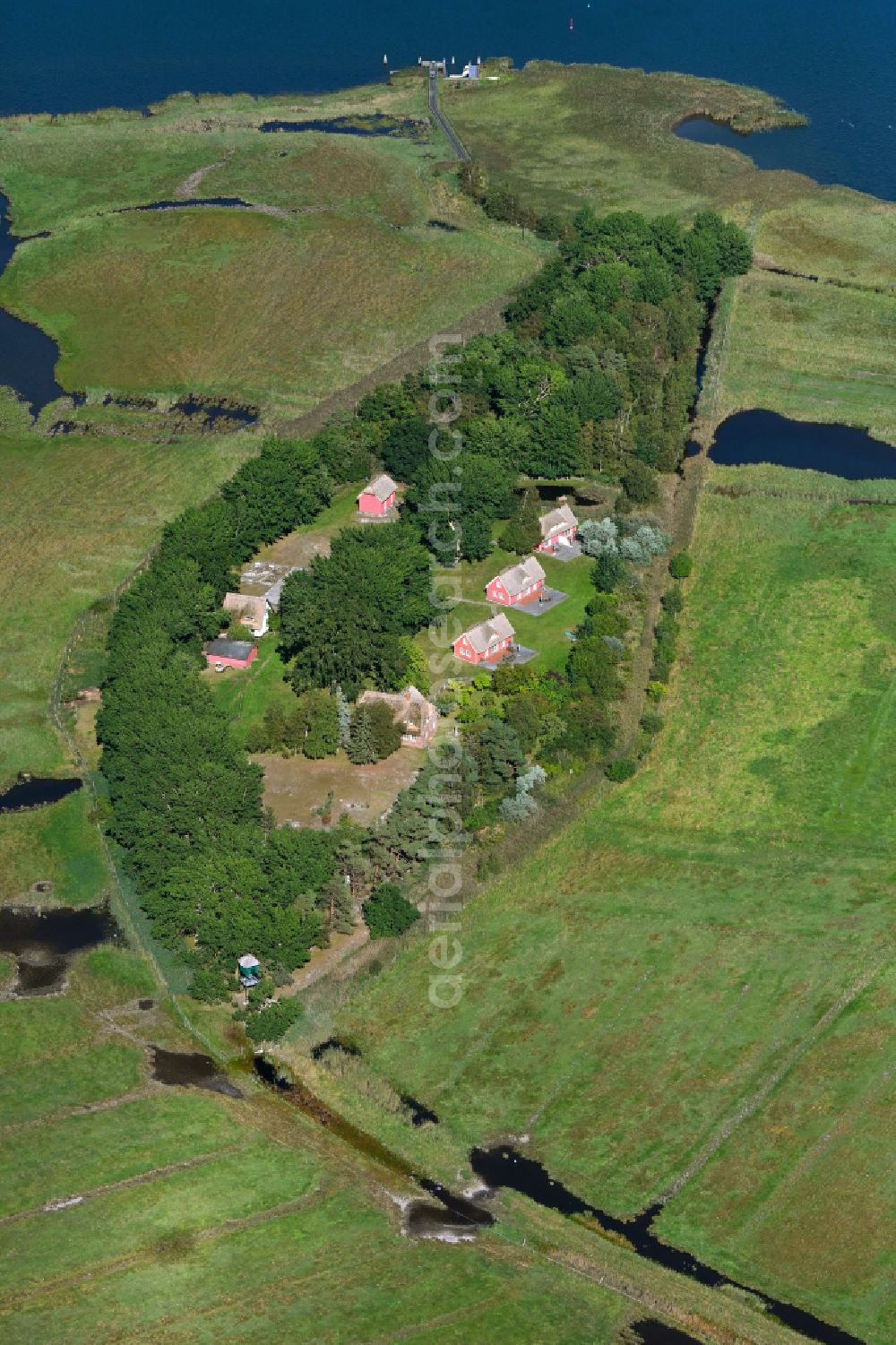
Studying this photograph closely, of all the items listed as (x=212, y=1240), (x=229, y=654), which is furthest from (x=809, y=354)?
(x=212, y=1240)

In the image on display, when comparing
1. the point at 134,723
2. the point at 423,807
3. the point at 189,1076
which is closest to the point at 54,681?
the point at 134,723

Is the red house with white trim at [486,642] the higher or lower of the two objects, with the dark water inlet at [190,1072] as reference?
higher

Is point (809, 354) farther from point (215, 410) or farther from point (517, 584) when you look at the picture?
point (215, 410)

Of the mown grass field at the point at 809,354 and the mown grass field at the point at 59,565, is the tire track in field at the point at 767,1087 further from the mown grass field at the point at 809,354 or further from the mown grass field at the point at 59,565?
the mown grass field at the point at 809,354

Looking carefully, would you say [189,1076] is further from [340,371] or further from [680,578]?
[340,371]

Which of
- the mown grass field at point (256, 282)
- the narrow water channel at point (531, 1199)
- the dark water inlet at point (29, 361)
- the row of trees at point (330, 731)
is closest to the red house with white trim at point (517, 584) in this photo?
the row of trees at point (330, 731)
